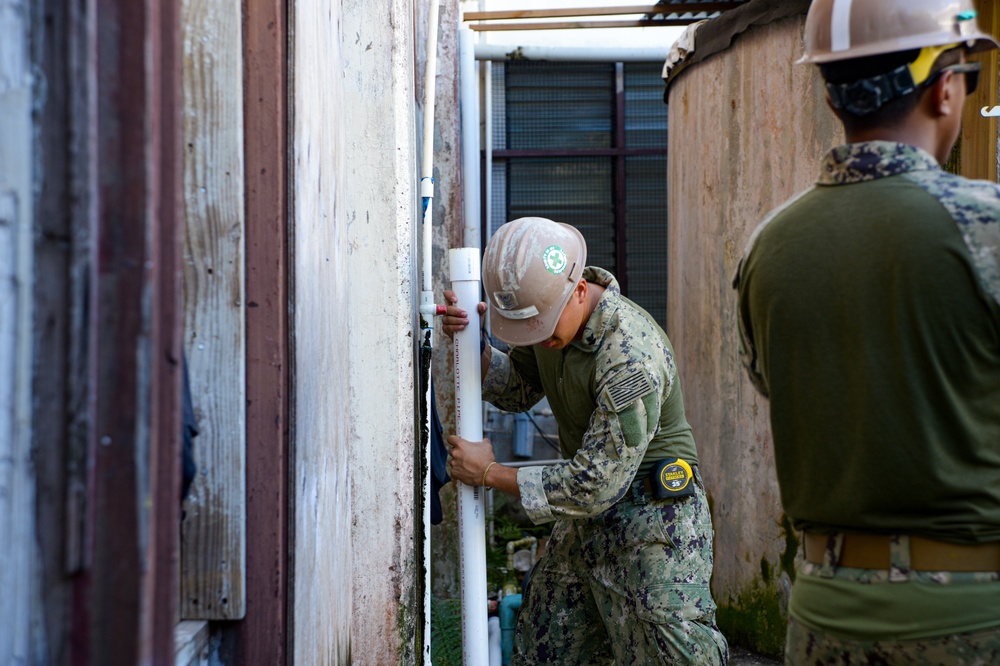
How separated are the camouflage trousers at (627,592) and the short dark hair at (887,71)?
1740 millimetres

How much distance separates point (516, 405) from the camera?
3789 mm

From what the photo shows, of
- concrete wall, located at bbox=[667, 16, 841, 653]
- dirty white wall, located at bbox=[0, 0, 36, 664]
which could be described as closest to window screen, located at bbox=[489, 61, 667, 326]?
concrete wall, located at bbox=[667, 16, 841, 653]

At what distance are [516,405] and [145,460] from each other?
293 cm

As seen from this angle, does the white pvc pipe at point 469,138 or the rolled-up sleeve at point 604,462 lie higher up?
the white pvc pipe at point 469,138

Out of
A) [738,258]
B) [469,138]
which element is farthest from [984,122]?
[469,138]

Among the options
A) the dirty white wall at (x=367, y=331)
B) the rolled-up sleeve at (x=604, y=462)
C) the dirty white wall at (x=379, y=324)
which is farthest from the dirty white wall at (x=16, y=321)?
the rolled-up sleeve at (x=604, y=462)

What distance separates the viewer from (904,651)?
165cm

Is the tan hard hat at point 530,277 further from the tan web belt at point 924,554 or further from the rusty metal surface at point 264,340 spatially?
the tan web belt at point 924,554

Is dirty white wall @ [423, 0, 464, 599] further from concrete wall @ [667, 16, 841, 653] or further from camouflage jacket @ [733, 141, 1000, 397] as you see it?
camouflage jacket @ [733, 141, 1000, 397]

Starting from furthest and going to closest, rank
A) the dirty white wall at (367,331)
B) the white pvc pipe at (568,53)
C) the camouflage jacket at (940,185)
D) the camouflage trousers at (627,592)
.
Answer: the white pvc pipe at (568,53)
the camouflage trousers at (627,592)
the dirty white wall at (367,331)
the camouflage jacket at (940,185)

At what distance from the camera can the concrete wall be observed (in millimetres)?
4609

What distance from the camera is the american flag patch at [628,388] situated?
296cm

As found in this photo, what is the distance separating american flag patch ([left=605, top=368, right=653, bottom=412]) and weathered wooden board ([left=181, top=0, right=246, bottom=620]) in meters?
1.51

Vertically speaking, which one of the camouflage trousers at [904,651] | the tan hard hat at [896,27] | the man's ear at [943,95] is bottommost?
the camouflage trousers at [904,651]
